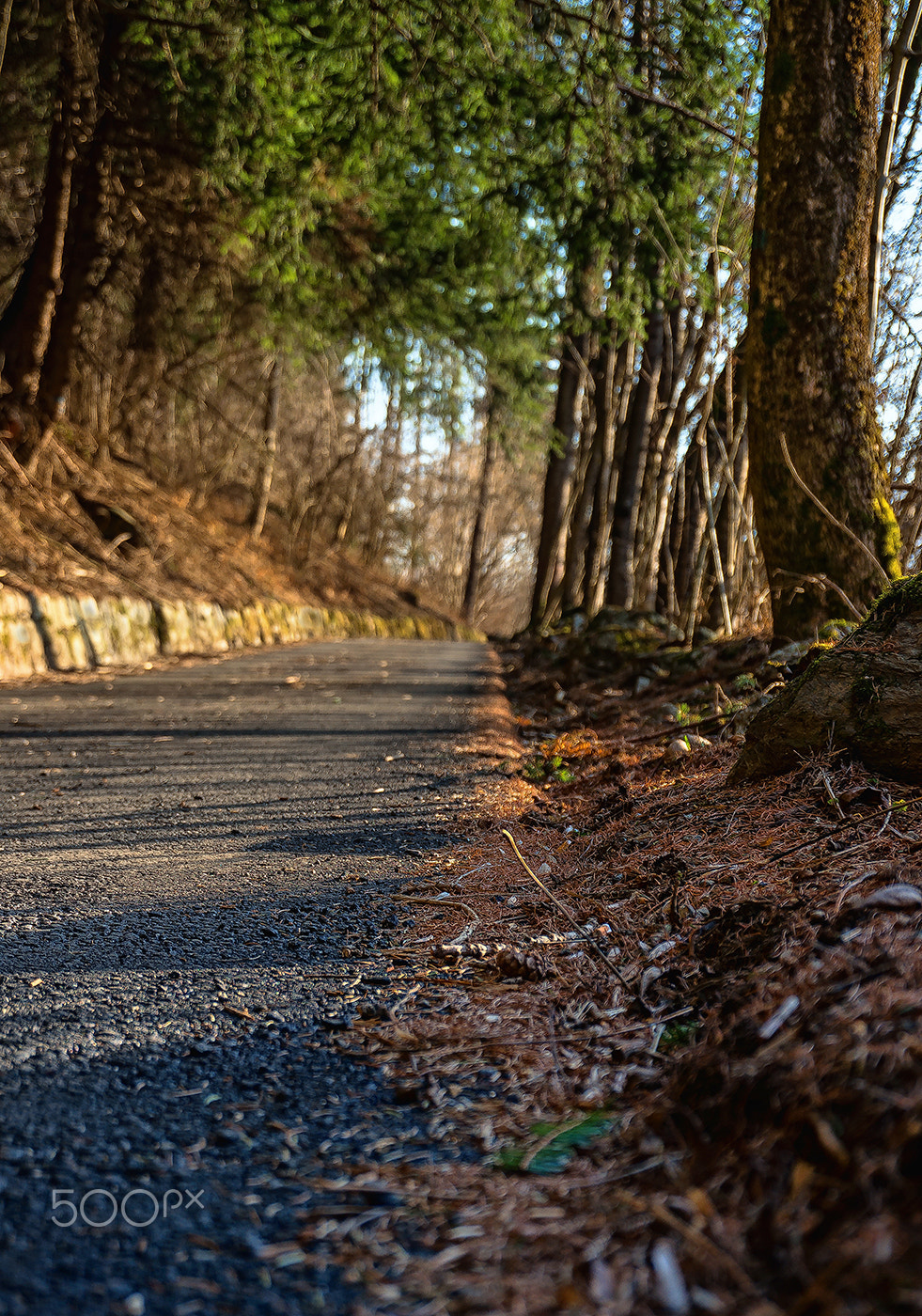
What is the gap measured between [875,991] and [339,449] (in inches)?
1022

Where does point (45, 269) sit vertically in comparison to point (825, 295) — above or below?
above

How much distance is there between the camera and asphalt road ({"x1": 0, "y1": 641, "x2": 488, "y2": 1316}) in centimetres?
112

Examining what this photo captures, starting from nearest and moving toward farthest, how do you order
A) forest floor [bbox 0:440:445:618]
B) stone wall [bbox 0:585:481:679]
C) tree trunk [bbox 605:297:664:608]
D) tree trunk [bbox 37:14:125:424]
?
stone wall [bbox 0:585:481:679], forest floor [bbox 0:440:445:618], tree trunk [bbox 37:14:125:424], tree trunk [bbox 605:297:664:608]

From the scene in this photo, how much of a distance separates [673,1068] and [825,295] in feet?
15.1

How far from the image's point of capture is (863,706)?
2715mm

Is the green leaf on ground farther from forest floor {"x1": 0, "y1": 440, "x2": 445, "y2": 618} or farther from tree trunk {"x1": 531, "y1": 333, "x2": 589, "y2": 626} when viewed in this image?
tree trunk {"x1": 531, "y1": 333, "x2": 589, "y2": 626}

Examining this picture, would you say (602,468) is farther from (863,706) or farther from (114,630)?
(863,706)

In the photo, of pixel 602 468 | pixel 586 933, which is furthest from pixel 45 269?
pixel 586 933

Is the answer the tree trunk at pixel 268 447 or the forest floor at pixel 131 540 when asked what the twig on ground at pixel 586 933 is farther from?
the tree trunk at pixel 268 447

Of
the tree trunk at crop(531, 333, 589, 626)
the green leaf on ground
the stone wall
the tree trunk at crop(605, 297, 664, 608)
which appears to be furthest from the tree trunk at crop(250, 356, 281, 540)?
the green leaf on ground

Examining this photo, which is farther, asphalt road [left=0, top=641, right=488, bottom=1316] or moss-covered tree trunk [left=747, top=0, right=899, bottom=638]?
moss-covered tree trunk [left=747, top=0, right=899, bottom=638]

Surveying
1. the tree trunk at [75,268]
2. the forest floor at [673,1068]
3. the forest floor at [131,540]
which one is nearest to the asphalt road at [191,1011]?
the forest floor at [673,1068]

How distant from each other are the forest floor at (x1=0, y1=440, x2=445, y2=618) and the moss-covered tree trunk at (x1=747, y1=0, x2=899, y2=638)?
628 cm

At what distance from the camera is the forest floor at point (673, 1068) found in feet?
3.30
